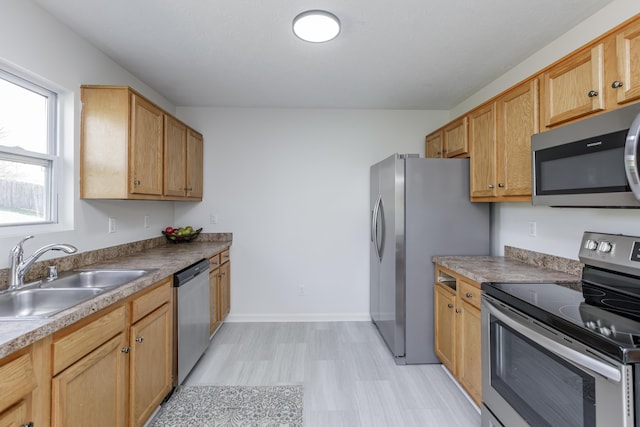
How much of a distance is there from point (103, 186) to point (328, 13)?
1.87 meters

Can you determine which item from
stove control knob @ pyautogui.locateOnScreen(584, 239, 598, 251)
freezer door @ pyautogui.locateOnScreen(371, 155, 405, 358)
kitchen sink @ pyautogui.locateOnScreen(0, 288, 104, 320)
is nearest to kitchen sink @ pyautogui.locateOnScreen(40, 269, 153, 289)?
kitchen sink @ pyautogui.locateOnScreen(0, 288, 104, 320)

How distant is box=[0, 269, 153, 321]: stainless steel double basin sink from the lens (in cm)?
144

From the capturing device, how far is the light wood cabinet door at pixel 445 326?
2.25 meters

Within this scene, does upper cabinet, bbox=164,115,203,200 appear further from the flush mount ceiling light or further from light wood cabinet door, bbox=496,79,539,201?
light wood cabinet door, bbox=496,79,539,201

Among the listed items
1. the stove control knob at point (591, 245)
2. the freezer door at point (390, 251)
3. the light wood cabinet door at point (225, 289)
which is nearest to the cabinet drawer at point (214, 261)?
the light wood cabinet door at point (225, 289)

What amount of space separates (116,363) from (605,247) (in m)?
2.56

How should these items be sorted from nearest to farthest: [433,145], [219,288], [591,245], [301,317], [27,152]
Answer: [591,245], [27,152], [219,288], [433,145], [301,317]

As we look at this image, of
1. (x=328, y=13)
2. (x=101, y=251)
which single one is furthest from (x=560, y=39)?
(x=101, y=251)

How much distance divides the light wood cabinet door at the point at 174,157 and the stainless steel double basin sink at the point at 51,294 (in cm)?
97

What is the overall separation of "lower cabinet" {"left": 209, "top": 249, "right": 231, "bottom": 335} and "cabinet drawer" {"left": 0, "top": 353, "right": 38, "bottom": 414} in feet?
5.82

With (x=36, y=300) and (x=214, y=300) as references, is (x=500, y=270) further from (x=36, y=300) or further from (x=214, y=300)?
(x=36, y=300)

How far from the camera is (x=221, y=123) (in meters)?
3.58

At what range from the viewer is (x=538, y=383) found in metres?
1.35

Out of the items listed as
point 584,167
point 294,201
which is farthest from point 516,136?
point 294,201
